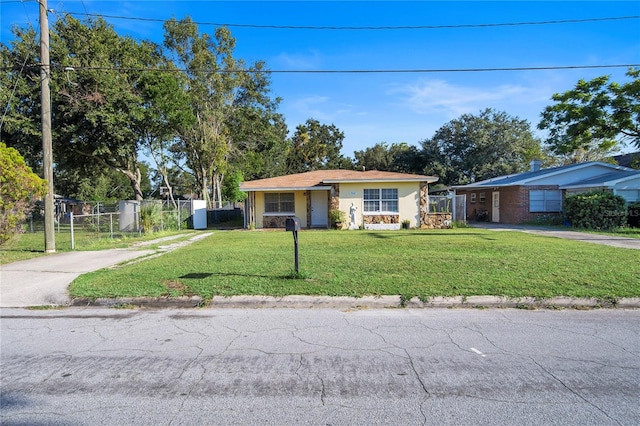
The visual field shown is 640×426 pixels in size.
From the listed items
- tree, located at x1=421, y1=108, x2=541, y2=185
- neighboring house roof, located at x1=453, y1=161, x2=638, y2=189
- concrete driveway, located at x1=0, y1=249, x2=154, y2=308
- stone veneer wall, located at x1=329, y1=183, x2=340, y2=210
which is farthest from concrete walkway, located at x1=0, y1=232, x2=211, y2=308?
tree, located at x1=421, y1=108, x2=541, y2=185

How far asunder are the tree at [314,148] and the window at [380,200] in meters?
32.7

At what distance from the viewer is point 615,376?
3500mm

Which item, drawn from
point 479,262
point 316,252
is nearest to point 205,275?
point 316,252

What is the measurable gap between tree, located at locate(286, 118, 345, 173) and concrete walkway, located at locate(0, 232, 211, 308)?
40.9 metres

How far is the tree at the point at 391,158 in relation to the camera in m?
40.6

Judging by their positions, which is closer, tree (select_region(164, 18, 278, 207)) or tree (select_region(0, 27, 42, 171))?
tree (select_region(0, 27, 42, 171))

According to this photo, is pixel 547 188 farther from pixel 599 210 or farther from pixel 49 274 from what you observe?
pixel 49 274

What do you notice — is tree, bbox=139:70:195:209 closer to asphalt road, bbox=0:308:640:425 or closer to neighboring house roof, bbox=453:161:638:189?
asphalt road, bbox=0:308:640:425

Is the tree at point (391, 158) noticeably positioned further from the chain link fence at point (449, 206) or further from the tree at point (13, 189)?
the tree at point (13, 189)

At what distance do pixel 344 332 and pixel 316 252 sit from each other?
581 centimetres

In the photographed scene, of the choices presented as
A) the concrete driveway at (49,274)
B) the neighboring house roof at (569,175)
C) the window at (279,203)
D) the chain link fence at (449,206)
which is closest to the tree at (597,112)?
the neighboring house roof at (569,175)

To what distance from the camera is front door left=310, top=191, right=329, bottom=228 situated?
21.8m

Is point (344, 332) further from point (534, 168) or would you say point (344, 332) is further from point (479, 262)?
point (534, 168)

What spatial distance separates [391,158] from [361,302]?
141ft
